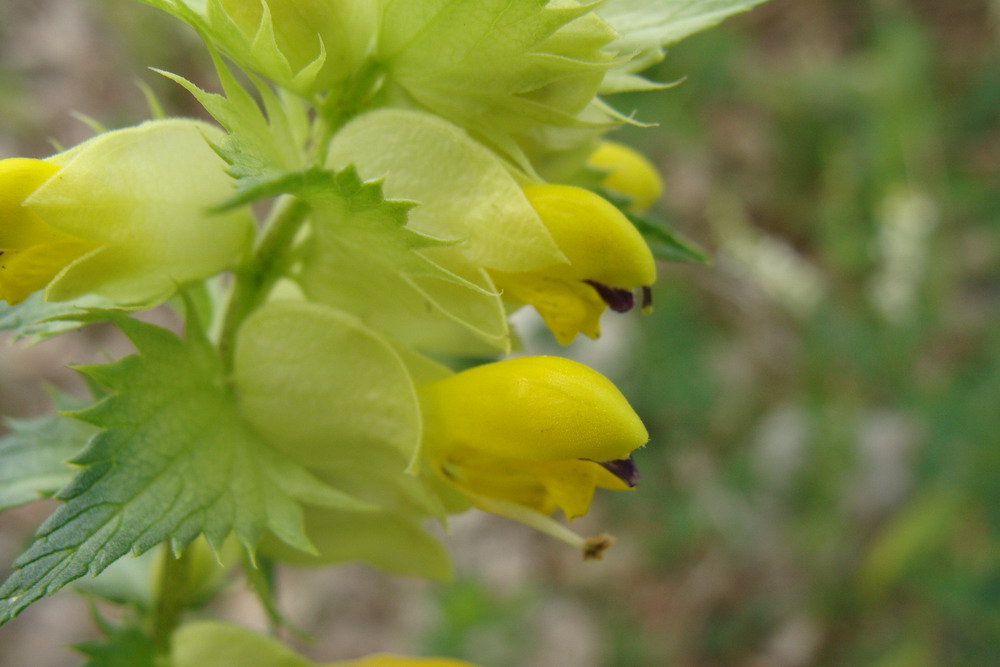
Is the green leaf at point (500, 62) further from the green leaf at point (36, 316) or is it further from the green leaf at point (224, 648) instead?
the green leaf at point (224, 648)

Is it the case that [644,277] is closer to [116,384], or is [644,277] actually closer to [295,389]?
[295,389]

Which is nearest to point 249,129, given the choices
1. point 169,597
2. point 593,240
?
point 593,240

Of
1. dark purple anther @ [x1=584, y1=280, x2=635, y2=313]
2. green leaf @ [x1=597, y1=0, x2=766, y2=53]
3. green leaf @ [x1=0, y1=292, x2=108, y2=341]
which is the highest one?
green leaf @ [x1=597, y1=0, x2=766, y2=53]

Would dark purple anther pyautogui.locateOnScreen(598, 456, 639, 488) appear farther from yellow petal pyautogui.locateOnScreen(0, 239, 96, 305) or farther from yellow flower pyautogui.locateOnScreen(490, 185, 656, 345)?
yellow petal pyautogui.locateOnScreen(0, 239, 96, 305)

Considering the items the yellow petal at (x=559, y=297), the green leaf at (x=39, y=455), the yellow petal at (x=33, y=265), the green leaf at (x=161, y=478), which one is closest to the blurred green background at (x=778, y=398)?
Result: the green leaf at (x=39, y=455)

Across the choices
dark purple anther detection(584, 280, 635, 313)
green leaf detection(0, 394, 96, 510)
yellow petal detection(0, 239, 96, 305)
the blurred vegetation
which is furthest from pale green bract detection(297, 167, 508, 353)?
the blurred vegetation
